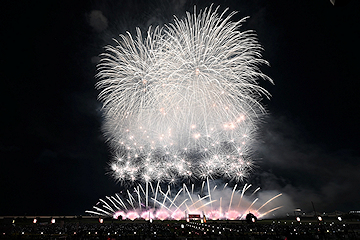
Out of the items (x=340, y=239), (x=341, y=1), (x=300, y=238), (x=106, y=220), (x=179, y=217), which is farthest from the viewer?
(x=179, y=217)

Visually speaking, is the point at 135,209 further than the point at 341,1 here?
Yes

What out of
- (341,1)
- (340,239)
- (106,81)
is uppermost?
(106,81)

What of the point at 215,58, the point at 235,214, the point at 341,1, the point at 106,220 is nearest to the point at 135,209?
the point at 106,220

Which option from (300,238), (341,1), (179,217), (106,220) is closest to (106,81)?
(341,1)

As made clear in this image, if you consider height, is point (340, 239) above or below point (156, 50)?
below

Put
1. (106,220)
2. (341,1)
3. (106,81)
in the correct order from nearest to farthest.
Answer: (341,1) < (106,81) < (106,220)

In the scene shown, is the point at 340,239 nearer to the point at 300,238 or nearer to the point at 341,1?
the point at 300,238

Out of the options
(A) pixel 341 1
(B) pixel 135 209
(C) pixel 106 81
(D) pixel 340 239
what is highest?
(C) pixel 106 81

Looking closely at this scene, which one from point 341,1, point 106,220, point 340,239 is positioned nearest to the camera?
point 341,1

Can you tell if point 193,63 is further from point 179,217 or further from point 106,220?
point 179,217
